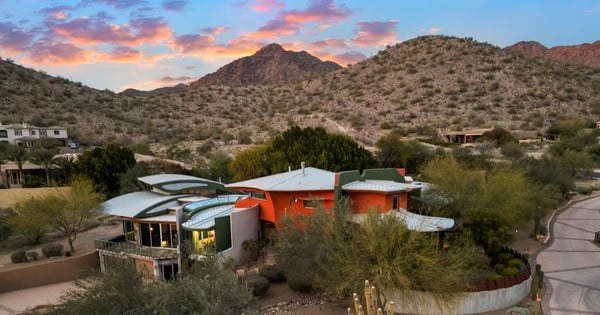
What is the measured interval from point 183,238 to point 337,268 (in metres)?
11.3

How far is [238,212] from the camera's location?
73.7 feet

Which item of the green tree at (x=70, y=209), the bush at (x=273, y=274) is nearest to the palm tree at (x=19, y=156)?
the green tree at (x=70, y=209)

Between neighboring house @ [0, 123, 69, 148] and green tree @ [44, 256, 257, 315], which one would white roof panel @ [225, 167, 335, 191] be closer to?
green tree @ [44, 256, 257, 315]

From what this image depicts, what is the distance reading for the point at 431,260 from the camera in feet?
49.0

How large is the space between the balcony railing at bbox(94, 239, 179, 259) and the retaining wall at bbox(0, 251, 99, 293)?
1167 mm

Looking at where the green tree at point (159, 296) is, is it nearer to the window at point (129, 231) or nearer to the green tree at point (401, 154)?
the window at point (129, 231)

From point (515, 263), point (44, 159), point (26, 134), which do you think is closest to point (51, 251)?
point (44, 159)

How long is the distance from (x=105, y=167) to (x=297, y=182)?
21910 millimetres

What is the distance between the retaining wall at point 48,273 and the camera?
22.4 m

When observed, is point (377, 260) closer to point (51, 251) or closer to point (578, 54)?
point (51, 251)

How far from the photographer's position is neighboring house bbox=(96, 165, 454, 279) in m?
22.1

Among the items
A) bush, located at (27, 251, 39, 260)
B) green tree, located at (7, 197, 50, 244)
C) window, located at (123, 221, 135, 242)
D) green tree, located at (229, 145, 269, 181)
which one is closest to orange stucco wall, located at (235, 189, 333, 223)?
window, located at (123, 221, 135, 242)

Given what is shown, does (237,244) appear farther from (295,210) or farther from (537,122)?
(537,122)

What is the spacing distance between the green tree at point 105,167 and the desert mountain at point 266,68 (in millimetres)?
85177
